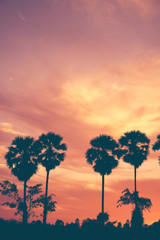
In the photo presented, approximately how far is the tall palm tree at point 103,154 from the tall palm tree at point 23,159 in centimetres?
943

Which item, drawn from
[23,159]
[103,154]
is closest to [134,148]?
[103,154]

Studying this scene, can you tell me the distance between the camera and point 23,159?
160 feet

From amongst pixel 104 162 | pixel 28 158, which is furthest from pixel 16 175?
pixel 104 162

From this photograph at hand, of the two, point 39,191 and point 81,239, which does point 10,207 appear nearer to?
point 39,191

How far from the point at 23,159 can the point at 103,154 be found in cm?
1368

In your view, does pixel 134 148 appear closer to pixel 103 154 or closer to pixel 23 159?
pixel 103 154

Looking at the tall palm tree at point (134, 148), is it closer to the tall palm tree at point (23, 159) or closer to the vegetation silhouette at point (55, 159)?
the vegetation silhouette at point (55, 159)

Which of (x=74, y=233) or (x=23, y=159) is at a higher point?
(x=23, y=159)

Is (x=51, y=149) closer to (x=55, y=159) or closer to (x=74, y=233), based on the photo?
(x=55, y=159)

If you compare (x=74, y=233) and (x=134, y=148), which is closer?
(x=74, y=233)

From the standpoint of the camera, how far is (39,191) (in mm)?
50375

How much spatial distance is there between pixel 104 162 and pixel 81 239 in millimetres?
18382

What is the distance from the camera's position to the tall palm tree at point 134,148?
48156mm

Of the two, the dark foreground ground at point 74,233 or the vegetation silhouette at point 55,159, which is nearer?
the dark foreground ground at point 74,233
